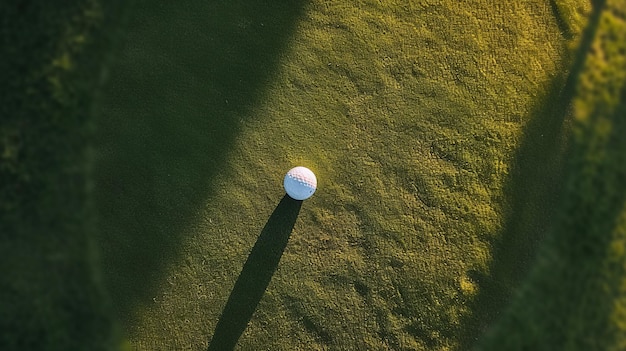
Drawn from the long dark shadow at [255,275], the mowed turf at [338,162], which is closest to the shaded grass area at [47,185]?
the mowed turf at [338,162]

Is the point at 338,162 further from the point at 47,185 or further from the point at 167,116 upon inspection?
the point at 47,185

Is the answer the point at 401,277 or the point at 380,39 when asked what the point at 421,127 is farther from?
the point at 401,277

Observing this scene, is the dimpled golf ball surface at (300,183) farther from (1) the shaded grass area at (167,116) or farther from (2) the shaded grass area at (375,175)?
(1) the shaded grass area at (167,116)

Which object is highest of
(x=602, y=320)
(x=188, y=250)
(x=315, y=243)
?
(x=602, y=320)

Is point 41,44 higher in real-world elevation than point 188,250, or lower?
higher

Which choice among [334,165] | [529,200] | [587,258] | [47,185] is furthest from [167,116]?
[587,258]

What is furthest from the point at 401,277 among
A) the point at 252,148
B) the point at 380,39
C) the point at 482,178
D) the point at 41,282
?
the point at 41,282

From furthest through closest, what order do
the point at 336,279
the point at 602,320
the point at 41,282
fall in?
1. the point at 336,279
2. the point at 602,320
3. the point at 41,282
